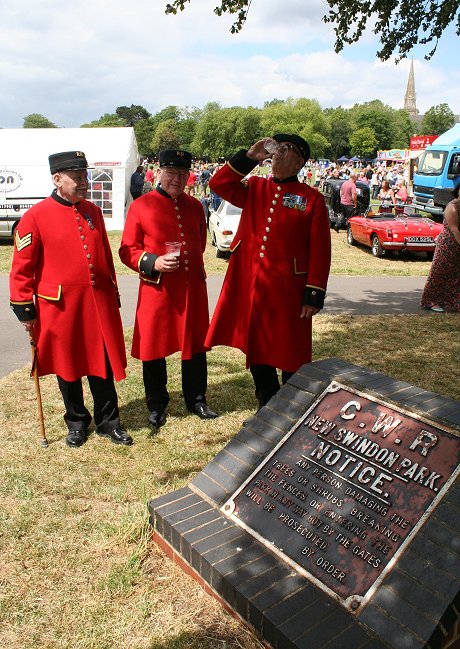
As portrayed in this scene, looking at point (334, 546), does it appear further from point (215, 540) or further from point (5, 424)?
point (5, 424)

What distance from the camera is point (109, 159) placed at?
16.8 metres

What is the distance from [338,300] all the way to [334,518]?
23.7ft

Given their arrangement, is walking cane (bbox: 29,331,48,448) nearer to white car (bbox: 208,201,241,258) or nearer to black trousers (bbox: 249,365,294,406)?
black trousers (bbox: 249,365,294,406)

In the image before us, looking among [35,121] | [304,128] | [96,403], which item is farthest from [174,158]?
[35,121]

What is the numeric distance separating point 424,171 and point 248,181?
2071cm

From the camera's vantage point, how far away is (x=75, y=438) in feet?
14.2

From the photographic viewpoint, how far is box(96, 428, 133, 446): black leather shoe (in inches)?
170

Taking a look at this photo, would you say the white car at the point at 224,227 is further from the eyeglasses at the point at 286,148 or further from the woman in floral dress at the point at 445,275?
the eyeglasses at the point at 286,148

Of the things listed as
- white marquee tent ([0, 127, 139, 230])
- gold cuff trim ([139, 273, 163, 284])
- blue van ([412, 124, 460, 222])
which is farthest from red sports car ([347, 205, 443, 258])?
gold cuff trim ([139, 273, 163, 284])

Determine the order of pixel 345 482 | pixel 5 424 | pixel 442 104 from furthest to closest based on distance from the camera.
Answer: pixel 442 104, pixel 5 424, pixel 345 482

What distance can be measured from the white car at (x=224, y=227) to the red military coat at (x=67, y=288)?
28.3 ft

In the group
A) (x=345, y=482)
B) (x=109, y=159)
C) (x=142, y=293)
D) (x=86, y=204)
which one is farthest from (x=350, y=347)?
(x=109, y=159)

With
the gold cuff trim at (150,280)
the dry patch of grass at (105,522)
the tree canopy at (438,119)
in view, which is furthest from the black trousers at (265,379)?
the tree canopy at (438,119)

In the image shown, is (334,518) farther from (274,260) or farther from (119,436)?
(119,436)
